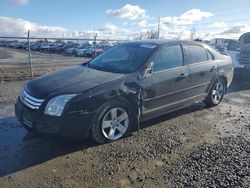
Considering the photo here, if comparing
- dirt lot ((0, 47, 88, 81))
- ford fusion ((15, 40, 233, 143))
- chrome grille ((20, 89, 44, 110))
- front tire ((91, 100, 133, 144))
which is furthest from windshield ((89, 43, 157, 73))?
dirt lot ((0, 47, 88, 81))

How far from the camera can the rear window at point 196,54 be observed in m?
5.86

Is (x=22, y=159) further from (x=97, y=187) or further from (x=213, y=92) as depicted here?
(x=213, y=92)

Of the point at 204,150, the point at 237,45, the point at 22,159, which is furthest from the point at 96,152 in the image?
the point at 237,45

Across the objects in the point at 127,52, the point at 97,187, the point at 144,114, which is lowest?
the point at 97,187

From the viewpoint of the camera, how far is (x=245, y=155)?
164 inches

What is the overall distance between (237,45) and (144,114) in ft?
32.9

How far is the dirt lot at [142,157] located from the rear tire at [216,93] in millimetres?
988

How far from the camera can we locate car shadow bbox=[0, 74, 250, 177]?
12.4ft

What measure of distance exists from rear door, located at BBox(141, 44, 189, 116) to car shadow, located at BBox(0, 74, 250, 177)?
576 mm

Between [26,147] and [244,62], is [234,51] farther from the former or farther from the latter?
[26,147]

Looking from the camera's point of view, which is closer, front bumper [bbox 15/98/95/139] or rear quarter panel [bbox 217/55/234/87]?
front bumper [bbox 15/98/95/139]

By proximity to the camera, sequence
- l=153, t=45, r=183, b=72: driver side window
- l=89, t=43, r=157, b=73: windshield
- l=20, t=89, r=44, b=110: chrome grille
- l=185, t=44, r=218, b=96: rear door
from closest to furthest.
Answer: l=20, t=89, r=44, b=110: chrome grille < l=89, t=43, r=157, b=73: windshield < l=153, t=45, r=183, b=72: driver side window < l=185, t=44, r=218, b=96: rear door

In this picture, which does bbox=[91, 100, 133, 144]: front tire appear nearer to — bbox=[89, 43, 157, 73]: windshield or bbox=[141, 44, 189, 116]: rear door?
bbox=[141, 44, 189, 116]: rear door

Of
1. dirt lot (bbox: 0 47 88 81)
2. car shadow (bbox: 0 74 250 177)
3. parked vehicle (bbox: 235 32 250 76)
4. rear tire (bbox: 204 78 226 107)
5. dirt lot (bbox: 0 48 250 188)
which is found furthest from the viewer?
parked vehicle (bbox: 235 32 250 76)
